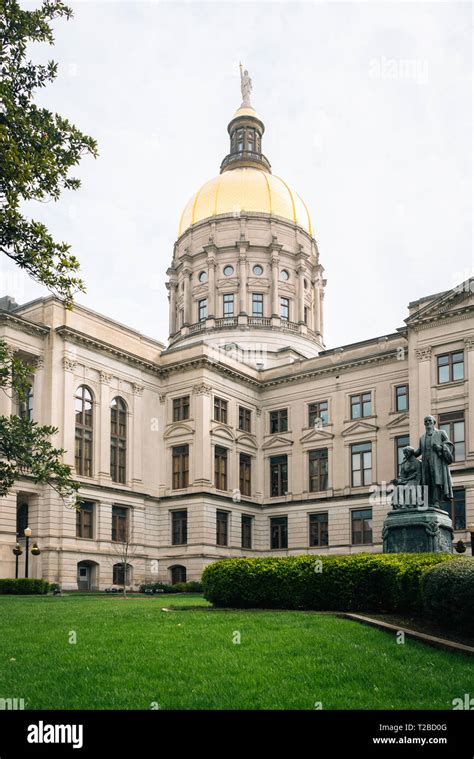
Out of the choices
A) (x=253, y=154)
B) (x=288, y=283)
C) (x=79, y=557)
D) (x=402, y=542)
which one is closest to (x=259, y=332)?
(x=288, y=283)

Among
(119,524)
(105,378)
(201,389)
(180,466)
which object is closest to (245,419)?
(201,389)

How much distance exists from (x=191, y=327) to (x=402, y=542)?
5286 cm

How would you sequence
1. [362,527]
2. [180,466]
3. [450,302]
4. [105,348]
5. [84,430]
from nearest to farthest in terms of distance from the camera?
[450,302] < [84,430] < [105,348] < [362,527] < [180,466]

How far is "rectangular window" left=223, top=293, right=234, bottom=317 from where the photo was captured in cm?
7269

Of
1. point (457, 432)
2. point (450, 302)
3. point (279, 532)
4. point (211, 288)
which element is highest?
point (211, 288)

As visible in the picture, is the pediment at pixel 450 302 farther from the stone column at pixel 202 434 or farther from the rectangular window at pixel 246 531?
the rectangular window at pixel 246 531

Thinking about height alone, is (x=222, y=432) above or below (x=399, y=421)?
below

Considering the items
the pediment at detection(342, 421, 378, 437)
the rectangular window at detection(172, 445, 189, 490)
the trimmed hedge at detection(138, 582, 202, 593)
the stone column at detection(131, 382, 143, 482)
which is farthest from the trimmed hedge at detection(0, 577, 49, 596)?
the pediment at detection(342, 421, 378, 437)

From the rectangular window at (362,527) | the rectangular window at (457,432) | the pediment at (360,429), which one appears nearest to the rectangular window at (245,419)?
the pediment at (360,429)

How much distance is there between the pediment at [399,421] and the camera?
51.9 meters

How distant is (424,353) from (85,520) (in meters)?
23.2

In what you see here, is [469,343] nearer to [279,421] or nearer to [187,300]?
[279,421]

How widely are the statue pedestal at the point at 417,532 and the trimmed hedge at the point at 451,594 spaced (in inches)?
234

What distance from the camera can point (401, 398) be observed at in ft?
174
